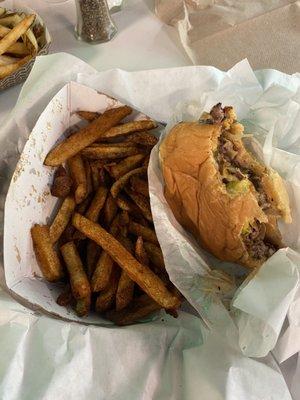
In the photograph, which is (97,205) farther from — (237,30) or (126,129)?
(237,30)

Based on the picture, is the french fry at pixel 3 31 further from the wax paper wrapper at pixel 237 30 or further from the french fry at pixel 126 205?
the french fry at pixel 126 205

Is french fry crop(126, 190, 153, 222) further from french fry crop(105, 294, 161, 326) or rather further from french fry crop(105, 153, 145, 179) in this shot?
french fry crop(105, 294, 161, 326)

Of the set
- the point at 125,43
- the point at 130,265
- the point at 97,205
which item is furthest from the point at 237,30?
the point at 130,265

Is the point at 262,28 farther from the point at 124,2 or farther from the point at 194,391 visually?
the point at 194,391

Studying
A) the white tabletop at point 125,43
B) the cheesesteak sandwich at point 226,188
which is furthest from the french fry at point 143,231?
the white tabletop at point 125,43

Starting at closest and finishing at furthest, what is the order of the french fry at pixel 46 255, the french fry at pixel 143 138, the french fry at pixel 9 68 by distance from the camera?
the french fry at pixel 46 255 < the french fry at pixel 143 138 < the french fry at pixel 9 68

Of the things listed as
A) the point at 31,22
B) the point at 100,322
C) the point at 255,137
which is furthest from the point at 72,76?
the point at 100,322

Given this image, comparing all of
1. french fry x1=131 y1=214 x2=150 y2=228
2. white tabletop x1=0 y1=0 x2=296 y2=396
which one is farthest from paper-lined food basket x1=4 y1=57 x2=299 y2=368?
white tabletop x1=0 y1=0 x2=296 y2=396
